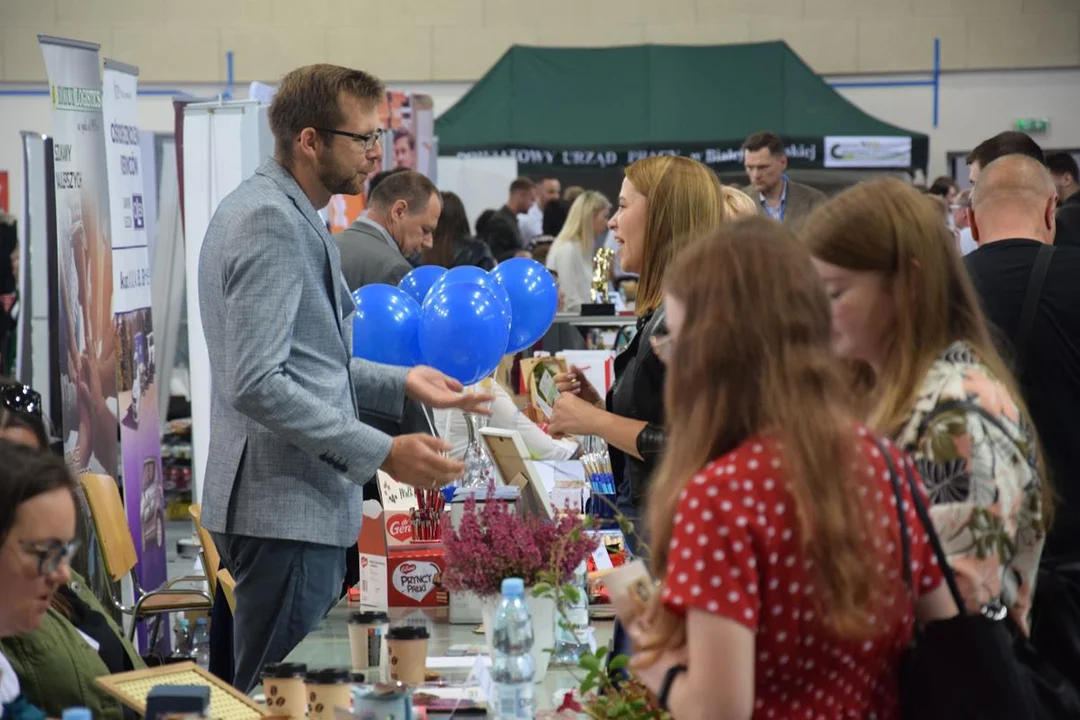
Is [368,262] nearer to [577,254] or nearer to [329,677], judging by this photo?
[329,677]

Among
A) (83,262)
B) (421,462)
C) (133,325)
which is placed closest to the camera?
(421,462)

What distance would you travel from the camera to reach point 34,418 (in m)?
2.88

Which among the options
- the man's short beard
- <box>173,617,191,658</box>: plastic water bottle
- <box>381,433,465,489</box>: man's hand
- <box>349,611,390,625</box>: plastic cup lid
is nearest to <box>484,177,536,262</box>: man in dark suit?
<box>173,617,191,658</box>: plastic water bottle

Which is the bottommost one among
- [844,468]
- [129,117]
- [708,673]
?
[708,673]

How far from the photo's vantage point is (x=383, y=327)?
13.2ft

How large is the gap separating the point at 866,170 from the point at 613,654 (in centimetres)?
1212

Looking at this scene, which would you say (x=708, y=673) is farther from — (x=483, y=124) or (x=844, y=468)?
(x=483, y=124)

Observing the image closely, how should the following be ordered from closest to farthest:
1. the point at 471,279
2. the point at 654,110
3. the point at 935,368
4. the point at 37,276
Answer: the point at 935,368 → the point at 471,279 → the point at 37,276 → the point at 654,110

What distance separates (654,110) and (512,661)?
503 inches

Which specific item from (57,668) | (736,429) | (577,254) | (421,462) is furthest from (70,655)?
(577,254)

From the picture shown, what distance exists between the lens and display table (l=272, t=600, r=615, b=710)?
228cm

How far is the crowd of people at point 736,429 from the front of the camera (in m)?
1.36

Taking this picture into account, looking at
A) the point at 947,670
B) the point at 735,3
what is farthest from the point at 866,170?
the point at 947,670

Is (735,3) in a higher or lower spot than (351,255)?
higher
